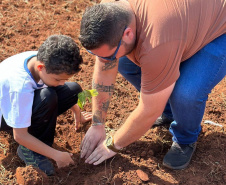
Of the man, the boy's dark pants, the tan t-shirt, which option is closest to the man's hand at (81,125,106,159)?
the man

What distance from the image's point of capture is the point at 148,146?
3.15m

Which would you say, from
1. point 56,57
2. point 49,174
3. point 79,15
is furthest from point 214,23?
point 79,15

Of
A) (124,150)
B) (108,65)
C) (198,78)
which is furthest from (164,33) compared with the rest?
(124,150)

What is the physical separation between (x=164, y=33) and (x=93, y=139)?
1206mm

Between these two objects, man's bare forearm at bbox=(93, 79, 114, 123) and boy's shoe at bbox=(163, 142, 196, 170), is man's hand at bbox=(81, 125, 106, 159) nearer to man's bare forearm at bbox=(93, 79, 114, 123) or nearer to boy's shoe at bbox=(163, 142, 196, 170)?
man's bare forearm at bbox=(93, 79, 114, 123)

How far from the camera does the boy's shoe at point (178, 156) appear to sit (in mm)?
2947

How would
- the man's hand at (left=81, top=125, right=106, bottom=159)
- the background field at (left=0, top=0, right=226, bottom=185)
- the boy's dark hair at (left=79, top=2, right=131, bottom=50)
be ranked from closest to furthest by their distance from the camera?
the boy's dark hair at (left=79, top=2, right=131, bottom=50), the background field at (left=0, top=0, right=226, bottom=185), the man's hand at (left=81, top=125, right=106, bottom=159)

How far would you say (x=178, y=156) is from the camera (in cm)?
298

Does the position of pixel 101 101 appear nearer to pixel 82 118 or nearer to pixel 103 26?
pixel 82 118

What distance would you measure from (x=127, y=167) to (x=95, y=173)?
0.27 m

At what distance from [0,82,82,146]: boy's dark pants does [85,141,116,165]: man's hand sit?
399mm

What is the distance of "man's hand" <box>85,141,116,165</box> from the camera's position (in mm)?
2838

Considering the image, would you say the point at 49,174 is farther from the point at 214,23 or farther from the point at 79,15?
the point at 79,15

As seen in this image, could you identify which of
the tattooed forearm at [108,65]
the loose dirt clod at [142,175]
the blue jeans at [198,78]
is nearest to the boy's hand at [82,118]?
the tattooed forearm at [108,65]
